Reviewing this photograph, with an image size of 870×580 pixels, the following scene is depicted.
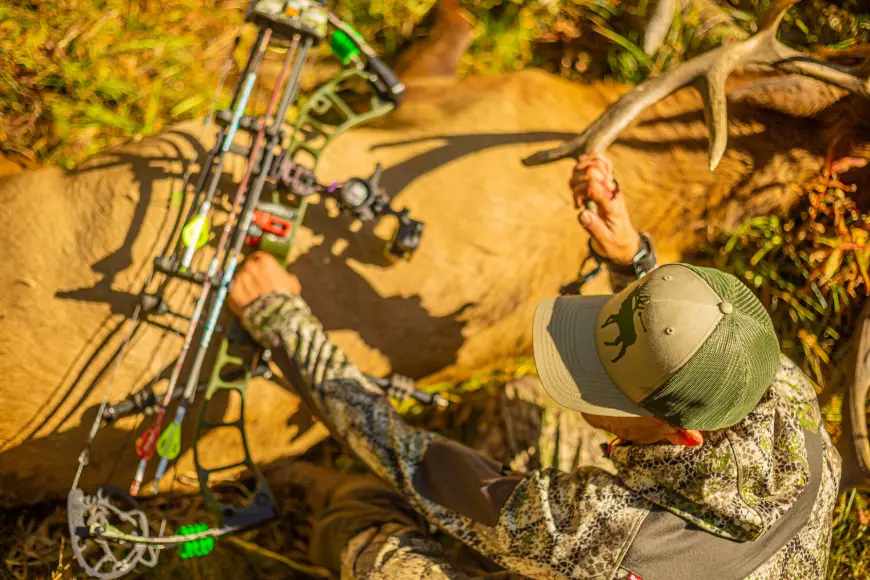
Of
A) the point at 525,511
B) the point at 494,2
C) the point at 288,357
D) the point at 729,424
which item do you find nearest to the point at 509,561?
the point at 525,511

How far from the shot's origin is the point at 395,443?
2312mm

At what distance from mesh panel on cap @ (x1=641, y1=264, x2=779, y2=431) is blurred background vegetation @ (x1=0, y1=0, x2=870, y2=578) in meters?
1.57

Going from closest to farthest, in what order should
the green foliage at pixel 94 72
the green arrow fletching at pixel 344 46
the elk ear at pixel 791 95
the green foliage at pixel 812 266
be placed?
the green arrow fletching at pixel 344 46 → the elk ear at pixel 791 95 → the green foliage at pixel 812 266 → the green foliage at pixel 94 72

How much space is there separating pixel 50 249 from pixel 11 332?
345mm

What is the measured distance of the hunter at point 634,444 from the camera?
Result: 178cm

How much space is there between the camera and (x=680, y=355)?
1733mm

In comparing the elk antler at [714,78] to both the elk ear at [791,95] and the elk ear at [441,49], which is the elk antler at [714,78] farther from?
the elk ear at [441,49]

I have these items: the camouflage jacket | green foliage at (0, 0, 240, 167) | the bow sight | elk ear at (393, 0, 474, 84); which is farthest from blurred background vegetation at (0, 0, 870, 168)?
the camouflage jacket

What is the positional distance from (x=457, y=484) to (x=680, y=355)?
2.84ft

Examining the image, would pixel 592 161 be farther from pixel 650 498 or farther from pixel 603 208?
pixel 650 498

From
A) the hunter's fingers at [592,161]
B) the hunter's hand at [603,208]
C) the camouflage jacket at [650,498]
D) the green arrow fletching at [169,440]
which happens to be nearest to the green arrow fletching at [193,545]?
the green arrow fletching at [169,440]

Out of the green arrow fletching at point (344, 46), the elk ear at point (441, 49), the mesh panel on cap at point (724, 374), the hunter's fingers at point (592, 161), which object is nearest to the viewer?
the mesh panel on cap at point (724, 374)

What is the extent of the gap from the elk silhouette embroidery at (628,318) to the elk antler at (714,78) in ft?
2.99

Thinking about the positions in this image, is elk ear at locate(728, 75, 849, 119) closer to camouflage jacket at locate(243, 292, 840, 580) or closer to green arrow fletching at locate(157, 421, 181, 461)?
camouflage jacket at locate(243, 292, 840, 580)
